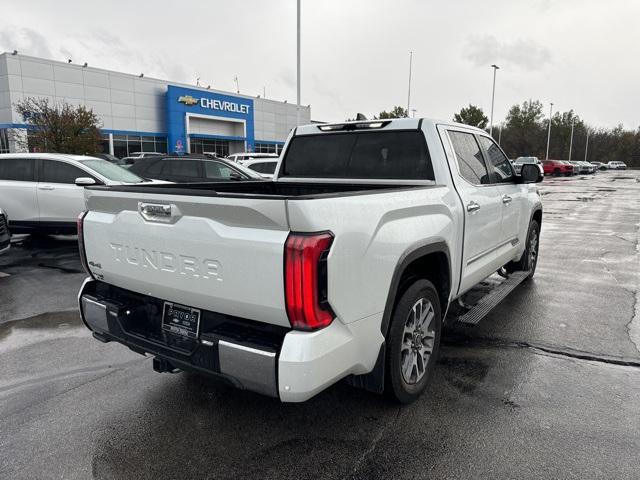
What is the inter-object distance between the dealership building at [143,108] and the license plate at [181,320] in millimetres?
29239

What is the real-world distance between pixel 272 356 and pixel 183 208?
94 centimetres

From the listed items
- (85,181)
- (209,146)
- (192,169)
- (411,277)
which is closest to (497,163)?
(411,277)

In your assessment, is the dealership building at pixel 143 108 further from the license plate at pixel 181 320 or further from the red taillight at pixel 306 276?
the red taillight at pixel 306 276

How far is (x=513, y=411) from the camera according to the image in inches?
128

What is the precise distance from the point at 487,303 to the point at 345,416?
1906mm

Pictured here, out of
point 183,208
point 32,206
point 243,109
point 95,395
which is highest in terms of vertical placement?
point 243,109

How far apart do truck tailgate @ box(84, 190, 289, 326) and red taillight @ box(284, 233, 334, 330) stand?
46 millimetres

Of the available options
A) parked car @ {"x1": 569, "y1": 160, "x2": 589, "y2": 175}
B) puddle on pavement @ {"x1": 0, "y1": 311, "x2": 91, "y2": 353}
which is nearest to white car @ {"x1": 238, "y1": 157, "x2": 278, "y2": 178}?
puddle on pavement @ {"x1": 0, "y1": 311, "x2": 91, "y2": 353}

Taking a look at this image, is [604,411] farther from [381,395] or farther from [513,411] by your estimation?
[381,395]

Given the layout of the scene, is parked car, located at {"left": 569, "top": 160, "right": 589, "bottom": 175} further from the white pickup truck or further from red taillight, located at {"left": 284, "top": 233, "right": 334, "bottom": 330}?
red taillight, located at {"left": 284, "top": 233, "right": 334, "bottom": 330}

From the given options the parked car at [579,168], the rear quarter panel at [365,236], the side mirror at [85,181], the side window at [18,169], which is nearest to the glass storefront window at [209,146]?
the side window at [18,169]

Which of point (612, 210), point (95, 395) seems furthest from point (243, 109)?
point (95, 395)

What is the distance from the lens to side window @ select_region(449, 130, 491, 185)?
416cm

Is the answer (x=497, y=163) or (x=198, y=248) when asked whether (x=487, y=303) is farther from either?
(x=198, y=248)
